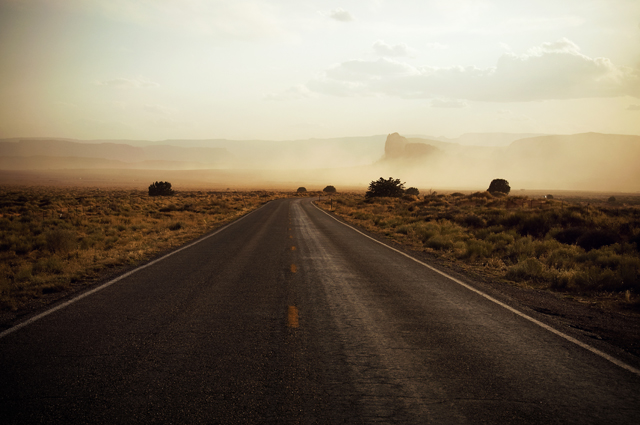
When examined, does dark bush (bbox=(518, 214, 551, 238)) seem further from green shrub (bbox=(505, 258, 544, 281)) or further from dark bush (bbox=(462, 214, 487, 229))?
green shrub (bbox=(505, 258, 544, 281))

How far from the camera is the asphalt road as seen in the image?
333cm

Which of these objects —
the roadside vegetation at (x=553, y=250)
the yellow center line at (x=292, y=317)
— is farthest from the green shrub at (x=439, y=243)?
the yellow center line at (x=292, y=317)

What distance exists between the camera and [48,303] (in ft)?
22.1

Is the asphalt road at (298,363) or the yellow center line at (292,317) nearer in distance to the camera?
the asphalt road at (298,363)

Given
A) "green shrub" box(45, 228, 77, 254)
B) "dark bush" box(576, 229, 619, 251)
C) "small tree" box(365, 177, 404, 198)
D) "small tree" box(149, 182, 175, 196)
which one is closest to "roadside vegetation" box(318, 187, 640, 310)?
"dark bush" box(576, 229, 619, 251)

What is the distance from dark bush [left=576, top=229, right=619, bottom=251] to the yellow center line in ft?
41.5

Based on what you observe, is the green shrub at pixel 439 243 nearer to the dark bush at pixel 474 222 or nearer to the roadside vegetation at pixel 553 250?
the roadside vegetation at pixel 553 250

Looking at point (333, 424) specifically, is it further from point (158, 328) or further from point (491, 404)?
point (158, 328)

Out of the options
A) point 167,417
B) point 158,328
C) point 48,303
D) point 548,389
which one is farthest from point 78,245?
point 548,389

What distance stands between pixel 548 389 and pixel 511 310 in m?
3.13

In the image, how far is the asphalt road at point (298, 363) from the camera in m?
3.33

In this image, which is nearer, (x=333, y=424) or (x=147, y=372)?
(x=333, y=424)

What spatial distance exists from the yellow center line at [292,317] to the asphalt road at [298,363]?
0.03m

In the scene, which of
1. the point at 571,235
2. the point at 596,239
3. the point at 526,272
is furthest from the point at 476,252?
the point at 571,235
